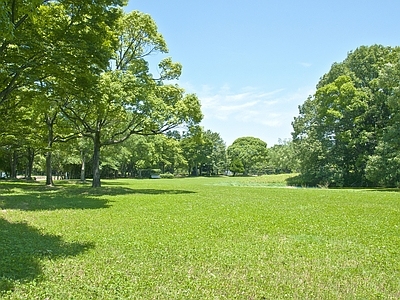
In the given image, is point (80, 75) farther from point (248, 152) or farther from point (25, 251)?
point (248, 152)

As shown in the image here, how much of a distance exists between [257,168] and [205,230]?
90027 millimetres

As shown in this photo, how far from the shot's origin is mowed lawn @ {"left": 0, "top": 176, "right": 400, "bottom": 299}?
15.3 ft

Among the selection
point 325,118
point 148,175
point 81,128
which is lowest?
point 148,175

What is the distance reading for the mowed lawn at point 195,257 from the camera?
4668 mm

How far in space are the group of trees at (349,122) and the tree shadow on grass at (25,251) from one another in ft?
116

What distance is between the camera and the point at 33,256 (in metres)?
6.02

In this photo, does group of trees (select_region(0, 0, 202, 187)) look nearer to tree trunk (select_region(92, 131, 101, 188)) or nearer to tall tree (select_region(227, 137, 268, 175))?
tree trunk (select_region(92, 131, 101, 188))

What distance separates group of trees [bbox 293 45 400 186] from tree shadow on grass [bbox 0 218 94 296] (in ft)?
116

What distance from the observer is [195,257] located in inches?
249

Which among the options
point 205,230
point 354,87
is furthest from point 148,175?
point 205,230

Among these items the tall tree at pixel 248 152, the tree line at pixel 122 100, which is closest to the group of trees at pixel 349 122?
the tree line at pixel 122 100

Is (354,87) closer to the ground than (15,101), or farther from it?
farther from it

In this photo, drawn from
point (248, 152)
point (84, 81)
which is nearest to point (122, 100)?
point (84, 81)

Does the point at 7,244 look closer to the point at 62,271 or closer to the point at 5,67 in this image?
the point at 62,271
